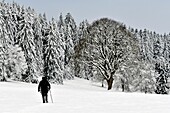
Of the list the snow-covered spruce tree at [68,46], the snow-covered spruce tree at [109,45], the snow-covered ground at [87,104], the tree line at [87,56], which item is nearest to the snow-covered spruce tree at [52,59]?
the tree line at [87,56]

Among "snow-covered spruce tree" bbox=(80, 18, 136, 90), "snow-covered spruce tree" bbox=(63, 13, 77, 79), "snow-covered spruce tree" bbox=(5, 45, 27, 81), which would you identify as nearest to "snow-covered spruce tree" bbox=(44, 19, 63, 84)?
"snow-covered spruce tree" bbox=(63, 13, 77, 79)

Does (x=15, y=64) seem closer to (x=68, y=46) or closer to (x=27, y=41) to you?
(x=27, y=41)

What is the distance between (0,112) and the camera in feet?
53.0

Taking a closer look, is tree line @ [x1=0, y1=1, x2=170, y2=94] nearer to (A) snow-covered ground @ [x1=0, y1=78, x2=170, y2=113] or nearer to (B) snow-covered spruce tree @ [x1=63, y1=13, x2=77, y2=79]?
(B) snow-covered spruce tree @ [x1=63, y1=13, x2=77, y2=79]

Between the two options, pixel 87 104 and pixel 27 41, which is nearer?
pixel 87 104

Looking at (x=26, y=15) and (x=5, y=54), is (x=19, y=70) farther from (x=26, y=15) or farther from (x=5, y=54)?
(x=26, y=15)

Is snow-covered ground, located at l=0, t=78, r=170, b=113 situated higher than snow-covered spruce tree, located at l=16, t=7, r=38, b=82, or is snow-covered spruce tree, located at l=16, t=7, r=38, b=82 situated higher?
snow-covered spruce tree, located at l=16, t=7, r=38, b=82

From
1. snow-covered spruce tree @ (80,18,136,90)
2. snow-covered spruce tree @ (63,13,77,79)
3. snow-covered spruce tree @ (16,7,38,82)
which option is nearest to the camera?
snow-covered spruce tree @ (80,18,136,90)

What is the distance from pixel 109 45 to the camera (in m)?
40.2

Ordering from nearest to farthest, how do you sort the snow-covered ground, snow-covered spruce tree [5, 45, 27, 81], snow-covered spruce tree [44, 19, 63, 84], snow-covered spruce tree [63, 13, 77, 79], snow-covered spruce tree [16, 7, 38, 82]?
the snow-covered ground
snow-covered spruce tree [5, 45, 27, 81]
snow-covered spruce tree [16, 7, 38, 82]
snow-covered spruce tree [44, 19, 63, 84]
snow-covered spruce tree [63, 13, 77, 79]

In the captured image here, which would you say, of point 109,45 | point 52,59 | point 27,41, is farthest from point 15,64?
point 109,45

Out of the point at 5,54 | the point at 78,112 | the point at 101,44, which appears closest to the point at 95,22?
the point at 101,44

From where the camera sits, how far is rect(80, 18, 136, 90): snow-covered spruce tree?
1570 inches

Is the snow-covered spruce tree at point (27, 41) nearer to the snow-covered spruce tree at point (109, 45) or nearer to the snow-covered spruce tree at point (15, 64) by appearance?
the snow-covered spruce tree at point (15, 64)
